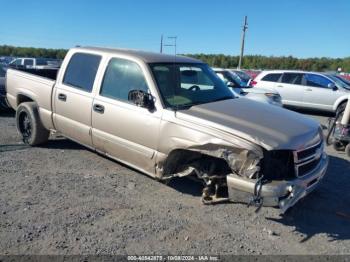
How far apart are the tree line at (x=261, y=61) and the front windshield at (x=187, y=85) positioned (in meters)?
48.7

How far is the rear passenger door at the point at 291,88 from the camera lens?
46.0 ft

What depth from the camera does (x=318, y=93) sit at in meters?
13.6

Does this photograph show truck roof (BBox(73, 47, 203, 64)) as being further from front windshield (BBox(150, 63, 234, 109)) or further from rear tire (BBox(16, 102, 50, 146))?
rear tire (BBox(16, 102, 50, 146))

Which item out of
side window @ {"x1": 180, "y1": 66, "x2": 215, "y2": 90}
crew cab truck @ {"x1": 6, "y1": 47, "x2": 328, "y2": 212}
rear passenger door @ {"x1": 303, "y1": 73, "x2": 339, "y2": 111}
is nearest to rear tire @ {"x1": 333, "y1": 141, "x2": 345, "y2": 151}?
crew cab truck @ {"x1": 6, "y1": 47, "x2": 328, "y2": 212}

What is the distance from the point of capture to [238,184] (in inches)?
144

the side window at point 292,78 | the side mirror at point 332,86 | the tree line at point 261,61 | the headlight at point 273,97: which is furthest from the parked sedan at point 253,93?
the tree line at point 261,61

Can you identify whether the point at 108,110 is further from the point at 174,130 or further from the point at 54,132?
the point at 54,132

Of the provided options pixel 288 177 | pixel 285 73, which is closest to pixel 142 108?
pixel 288 177

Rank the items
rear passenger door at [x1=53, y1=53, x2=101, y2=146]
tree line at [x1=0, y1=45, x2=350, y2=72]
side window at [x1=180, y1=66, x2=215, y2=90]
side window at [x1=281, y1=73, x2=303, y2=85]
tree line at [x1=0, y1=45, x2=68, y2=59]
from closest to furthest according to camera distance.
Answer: side window at [x1=180, y1=66, x2=215, y2=90], rear passenger door at [x1=53, y1=53, x2=101, y2=146], side window at [x1=281, y1=73, x2=303, y2=85], tree line at [x1=0, y1=45, x2=350, y2=72], tree line at [x1=0, y1=45, x2=68, y2=59]

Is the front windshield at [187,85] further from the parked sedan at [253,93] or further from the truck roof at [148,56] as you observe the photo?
the parked sedan at [253,93]

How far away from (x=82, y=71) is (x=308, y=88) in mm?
10673

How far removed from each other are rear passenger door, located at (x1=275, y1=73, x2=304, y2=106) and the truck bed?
34.2 ft

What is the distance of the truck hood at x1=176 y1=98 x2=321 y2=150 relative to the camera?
12.2 feet

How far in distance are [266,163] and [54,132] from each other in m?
3.94
